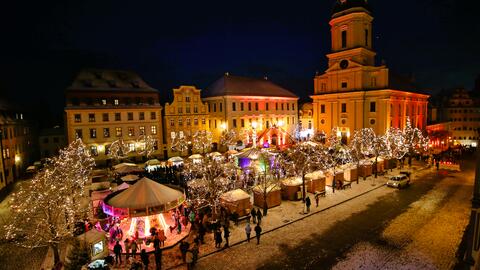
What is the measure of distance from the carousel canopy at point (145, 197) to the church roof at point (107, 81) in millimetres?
27483

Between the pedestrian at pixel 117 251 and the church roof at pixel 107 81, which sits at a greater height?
the church roof at pixel 107 81

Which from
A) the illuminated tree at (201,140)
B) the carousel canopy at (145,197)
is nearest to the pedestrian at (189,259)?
the carousel canopy at (145,197)

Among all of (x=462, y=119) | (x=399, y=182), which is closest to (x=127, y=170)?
(x=399, y=182)

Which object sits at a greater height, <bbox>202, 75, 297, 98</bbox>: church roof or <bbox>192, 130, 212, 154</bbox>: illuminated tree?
<bbox>202, 75, 297, 98</bbox>: church roof

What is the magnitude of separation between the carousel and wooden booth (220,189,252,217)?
326 cm

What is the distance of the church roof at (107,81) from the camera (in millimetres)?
38594

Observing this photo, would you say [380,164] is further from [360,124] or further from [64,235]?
[64,235]

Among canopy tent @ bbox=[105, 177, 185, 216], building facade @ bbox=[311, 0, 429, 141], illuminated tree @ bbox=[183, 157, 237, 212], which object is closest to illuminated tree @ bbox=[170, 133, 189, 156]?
illuminated tree @ bbox=[183, 157, 237, 212]

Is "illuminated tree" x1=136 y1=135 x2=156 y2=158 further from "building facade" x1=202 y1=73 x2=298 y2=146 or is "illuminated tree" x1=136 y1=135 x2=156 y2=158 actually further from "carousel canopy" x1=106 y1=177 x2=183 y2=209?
"carousel canopy" x1=106 y1=177 x2=183 y2=209

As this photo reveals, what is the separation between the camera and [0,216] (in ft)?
69.8

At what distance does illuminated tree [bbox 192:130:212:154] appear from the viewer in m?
45.2

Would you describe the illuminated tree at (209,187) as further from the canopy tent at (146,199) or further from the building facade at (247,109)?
the building facade at (247,109)

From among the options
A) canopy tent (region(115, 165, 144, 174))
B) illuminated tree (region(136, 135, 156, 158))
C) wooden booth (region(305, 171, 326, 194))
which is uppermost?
illuminated tree (region(136, 135, 156, 158))

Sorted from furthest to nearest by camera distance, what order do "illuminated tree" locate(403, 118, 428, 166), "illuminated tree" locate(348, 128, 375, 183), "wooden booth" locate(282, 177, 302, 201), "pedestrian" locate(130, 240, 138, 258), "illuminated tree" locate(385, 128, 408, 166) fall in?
"illuminated tree" locate(403, 118, 428, 166) → "illuminated tree" locate(385, 128, 408, 166) → "illuminated tree" locate(348, 128, 375, 183) → "wooden booth" locate(282, 177, 302, 201) → "pedestrian" locate(130, 240, 138, 258)
